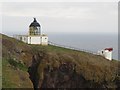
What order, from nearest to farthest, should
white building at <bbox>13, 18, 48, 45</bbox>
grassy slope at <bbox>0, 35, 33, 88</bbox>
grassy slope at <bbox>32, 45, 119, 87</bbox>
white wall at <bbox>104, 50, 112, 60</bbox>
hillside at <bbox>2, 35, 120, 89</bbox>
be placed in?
grassy slope at <bbox>0, 35, 33, 88</bbox> < hillside at <bbox>2, 35, 120, 89</bbox> < grassy slope at <bbox>32, 45, 119, 87</bbox> < white wall at <bbox>104, 50, 112, 60</bbox> < white building at <bbox>13, 18, 48, 45</bbox>

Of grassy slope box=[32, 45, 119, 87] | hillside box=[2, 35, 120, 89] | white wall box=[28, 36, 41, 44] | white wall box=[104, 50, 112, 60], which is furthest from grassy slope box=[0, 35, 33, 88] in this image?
white wall box=[104, 50, 112, 60]

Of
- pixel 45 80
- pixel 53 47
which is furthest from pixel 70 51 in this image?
pixel 45 80

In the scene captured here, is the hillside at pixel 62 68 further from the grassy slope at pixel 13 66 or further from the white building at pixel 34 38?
the white building at pixel 34 38

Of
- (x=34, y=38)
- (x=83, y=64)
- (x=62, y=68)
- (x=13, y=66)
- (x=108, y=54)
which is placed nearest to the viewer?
(x=13, y=66)

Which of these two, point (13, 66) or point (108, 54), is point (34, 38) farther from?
point (13, 66)

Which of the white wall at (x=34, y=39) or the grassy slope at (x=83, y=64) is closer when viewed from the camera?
the grassy slope at (x=83, y=64)

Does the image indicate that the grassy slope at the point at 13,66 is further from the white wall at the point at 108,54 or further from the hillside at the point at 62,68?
the white wall at the point at 108,54

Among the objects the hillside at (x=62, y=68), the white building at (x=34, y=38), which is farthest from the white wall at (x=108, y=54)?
the white building at (x=34, y=38)

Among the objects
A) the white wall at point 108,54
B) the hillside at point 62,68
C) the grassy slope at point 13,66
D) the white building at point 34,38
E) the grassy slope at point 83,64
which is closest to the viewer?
the grassy slope at point 13,66

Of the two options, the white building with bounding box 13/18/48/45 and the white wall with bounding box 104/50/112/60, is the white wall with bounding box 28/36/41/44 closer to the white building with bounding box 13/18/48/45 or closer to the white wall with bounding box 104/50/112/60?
the white building with bounding box 13/18/48/45

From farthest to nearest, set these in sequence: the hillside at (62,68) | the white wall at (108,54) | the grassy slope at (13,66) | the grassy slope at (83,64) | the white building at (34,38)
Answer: the white building at (34,38), the white wall at (108,54), the grassy slope at (83,64), the hillside at (62,68), the grassy slope at (13,66)

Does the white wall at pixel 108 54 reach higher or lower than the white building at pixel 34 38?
lower

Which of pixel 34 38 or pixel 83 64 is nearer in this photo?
pixel 83 64

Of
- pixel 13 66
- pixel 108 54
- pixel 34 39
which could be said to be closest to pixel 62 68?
pixel 13 66
